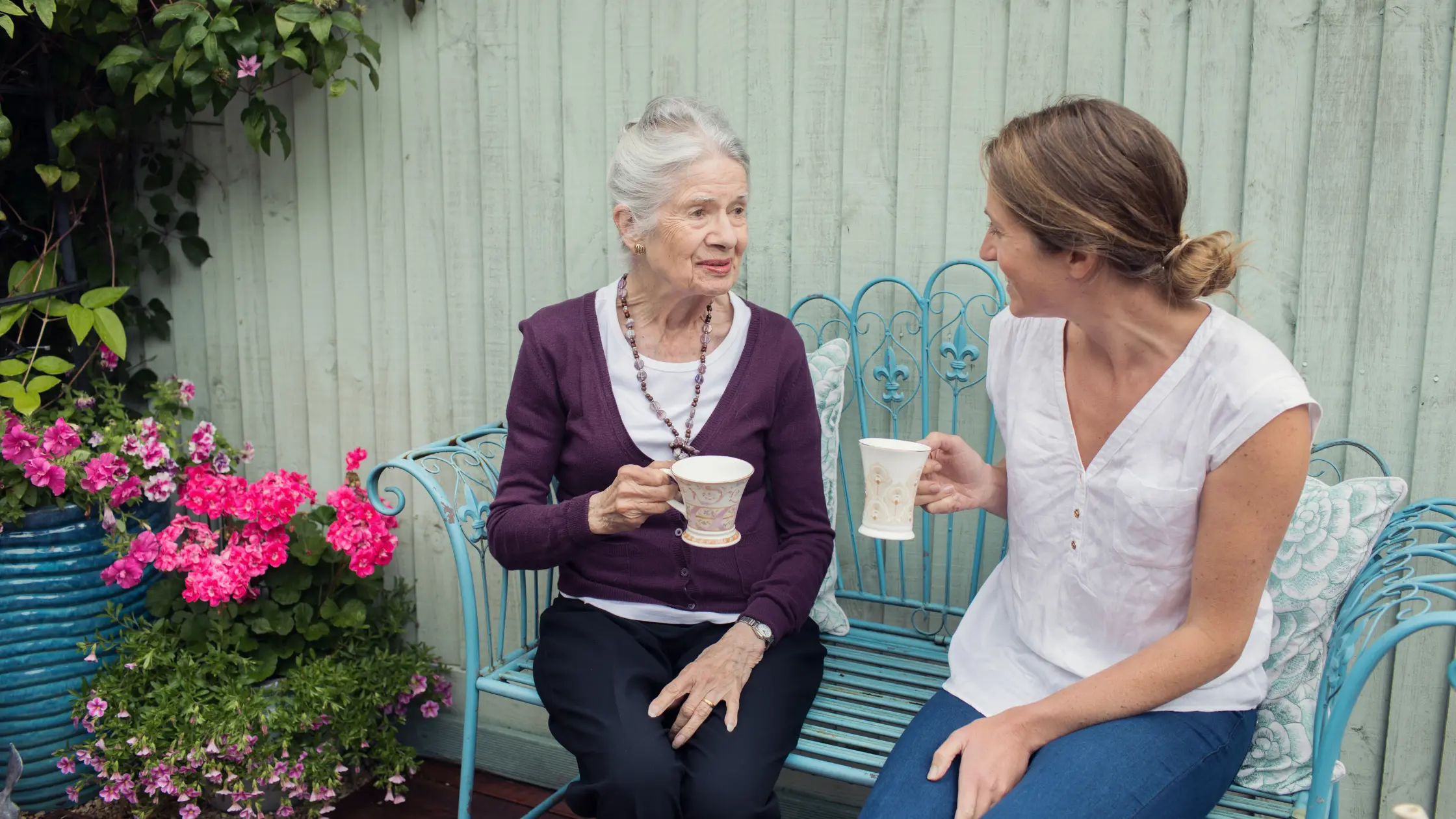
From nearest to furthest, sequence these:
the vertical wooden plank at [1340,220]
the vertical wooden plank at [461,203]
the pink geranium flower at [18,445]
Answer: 1. the vertical wooden plank at [1340,220]
2. the pink geranium flower at [18,445]
3. the vertical wooden plank at [461,203]

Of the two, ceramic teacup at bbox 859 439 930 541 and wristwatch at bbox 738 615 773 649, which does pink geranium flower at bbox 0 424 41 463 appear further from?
ceramic teacup at bbox 859 439 930 541

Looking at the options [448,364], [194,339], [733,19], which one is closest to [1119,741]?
[733,19]

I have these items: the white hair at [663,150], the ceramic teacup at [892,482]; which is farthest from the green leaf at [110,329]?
the ceramic teacup at [892,482]

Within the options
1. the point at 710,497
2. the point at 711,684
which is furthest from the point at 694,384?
the point at 711,684

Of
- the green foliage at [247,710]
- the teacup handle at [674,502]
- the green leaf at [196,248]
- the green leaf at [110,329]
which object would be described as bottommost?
the green foliage at [247,710]

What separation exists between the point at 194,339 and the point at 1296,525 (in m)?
3.22

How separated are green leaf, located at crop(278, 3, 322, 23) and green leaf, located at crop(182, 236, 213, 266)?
916 millimetres

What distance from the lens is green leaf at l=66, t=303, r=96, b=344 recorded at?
2904 mm

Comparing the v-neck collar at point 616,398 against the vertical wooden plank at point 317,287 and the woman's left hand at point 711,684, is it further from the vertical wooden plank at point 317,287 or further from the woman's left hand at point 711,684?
the vertical wooden plank at point 317,287

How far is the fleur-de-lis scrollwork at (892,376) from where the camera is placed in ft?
8.31

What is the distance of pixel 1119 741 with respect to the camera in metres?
1.64

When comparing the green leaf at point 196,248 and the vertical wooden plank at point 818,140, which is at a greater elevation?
the vertical wooden plank at point 818,140

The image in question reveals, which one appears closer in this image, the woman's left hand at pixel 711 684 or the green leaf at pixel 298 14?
the woman's left hand at pixel 711 684

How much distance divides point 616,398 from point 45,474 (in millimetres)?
1598
